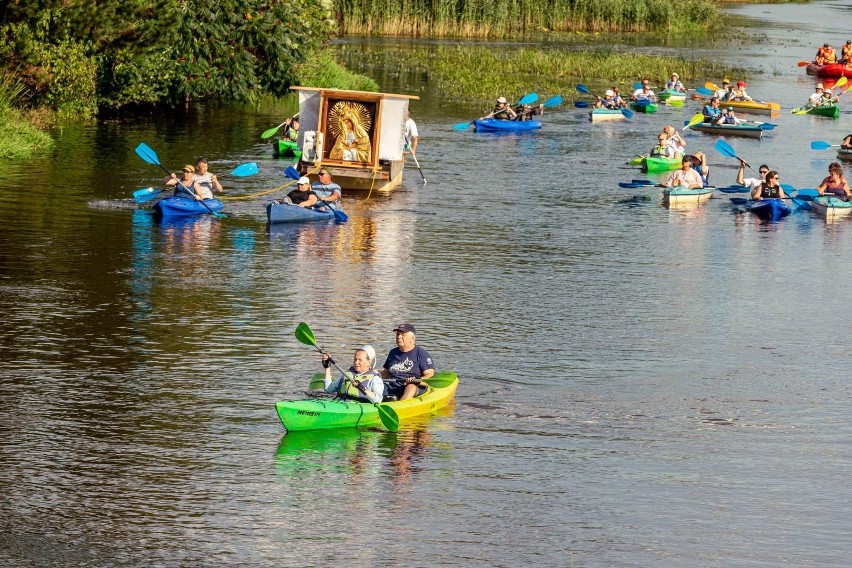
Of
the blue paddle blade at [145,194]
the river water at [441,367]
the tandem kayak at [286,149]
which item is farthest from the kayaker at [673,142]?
the blue paddle blade at [145,194]

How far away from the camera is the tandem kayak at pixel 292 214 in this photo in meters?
31.1

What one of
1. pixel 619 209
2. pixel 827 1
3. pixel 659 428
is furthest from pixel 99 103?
pixel 827 1

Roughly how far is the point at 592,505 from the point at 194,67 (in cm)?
3580

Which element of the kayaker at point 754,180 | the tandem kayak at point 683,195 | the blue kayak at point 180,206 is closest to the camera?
the blue kayak at point 180,206

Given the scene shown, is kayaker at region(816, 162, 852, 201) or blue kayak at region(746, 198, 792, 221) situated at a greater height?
kayaker at region(816, 162, 852, 201)

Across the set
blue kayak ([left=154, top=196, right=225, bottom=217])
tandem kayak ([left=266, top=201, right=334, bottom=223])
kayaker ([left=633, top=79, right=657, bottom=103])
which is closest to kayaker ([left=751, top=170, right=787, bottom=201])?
tandem kayak ([left=266, top=201, right=334, bottom=223])

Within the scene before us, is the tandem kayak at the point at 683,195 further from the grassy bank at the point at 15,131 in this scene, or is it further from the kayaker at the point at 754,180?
the grassy bank at the point at 15,131

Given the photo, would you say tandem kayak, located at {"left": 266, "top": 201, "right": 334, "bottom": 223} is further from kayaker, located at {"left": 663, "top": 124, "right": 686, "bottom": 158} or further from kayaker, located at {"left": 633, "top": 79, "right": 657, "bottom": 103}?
kayaker, located at {"left": 633, "top": 79, "right": 657, "bottom": 103}

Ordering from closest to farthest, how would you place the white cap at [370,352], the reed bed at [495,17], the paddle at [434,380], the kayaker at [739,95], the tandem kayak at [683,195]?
the white cap at [370,352], the paddle at [434,380], the tandem kayak at [683,195], the kayaker at [739,95], the reed bed at [495,17]

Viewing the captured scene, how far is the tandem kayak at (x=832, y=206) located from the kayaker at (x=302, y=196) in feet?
43.5

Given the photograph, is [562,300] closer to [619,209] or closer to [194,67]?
[619,209]

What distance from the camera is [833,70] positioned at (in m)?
71.4

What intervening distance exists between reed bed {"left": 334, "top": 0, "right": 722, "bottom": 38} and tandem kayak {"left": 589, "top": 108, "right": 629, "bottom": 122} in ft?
83.7

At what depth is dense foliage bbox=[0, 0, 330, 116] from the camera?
135ft
